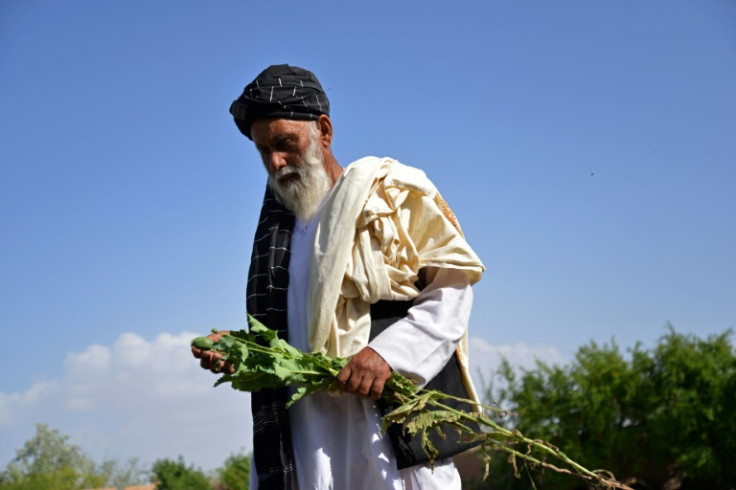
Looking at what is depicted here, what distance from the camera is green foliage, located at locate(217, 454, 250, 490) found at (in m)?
28.5

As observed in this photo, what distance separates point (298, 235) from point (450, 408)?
1.15m

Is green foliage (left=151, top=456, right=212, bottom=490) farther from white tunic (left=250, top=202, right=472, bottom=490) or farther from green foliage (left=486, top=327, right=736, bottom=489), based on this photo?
white tunic (left=250, top=202, right=472, bottom=490)

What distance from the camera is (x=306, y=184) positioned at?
147 inches

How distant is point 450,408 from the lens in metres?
3.15

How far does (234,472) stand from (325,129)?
26960 millimetres

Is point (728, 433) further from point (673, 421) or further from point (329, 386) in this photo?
point (329, 386)

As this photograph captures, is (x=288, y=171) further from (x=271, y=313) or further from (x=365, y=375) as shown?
(x=365, y=375)

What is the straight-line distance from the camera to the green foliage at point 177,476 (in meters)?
26.7

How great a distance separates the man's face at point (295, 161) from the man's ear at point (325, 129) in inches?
1.8

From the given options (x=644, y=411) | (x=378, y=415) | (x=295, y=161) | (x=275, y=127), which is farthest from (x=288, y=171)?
(x=644, y=411)

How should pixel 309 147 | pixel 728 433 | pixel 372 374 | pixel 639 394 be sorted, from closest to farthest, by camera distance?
pixel 372 374 → pixel 309 147 → pixel 728 433 → pixel 639 394

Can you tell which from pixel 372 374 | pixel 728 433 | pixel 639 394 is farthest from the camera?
pixel 639 394

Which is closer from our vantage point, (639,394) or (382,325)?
(382,325)

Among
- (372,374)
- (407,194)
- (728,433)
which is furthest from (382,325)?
(728,433)
